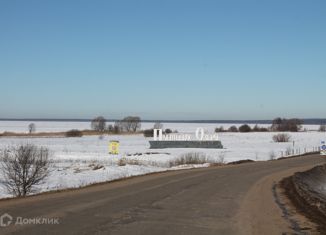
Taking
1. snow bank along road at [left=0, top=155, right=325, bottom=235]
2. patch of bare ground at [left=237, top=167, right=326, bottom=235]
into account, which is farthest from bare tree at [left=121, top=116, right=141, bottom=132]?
patch of bare ground at [left=237, top=167, right=326, bottom=235]

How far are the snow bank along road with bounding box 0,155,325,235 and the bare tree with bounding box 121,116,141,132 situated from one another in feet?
441

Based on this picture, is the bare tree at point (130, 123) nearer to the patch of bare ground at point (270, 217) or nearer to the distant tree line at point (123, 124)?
the distant tree line at point (123, 124)

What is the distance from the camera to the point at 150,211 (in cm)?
1241

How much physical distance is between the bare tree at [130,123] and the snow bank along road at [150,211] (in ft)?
441

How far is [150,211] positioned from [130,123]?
468 feet

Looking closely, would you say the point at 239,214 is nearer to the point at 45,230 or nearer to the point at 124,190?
the point at 45,230

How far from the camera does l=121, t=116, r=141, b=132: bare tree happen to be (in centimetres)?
15288

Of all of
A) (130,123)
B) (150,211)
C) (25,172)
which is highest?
(130,123)

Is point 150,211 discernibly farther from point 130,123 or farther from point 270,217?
point 130,123

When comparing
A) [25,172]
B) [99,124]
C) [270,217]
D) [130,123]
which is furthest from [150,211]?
[130,123]

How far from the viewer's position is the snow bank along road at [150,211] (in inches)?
389

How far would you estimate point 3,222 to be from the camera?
33.2 ft

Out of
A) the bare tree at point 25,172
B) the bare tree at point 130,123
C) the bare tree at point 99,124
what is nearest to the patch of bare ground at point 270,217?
the bare tree at point 25,172

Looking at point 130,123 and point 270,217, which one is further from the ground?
point 130,123
